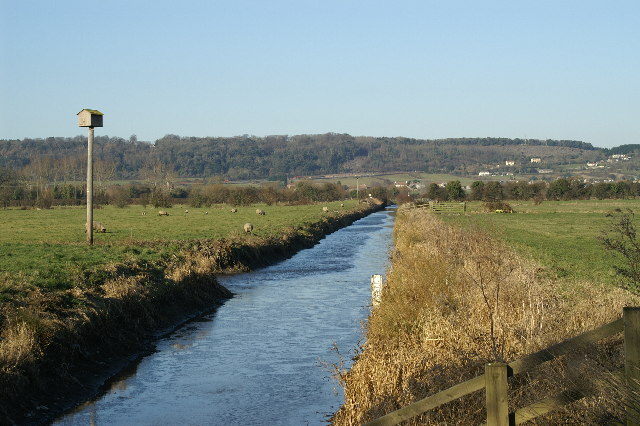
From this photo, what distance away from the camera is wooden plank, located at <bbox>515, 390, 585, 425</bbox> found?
6.14m

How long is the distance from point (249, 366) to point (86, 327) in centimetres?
345

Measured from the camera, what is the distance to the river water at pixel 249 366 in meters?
12.2

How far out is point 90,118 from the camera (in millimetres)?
32594

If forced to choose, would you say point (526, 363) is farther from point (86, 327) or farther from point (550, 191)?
point (550, 191)

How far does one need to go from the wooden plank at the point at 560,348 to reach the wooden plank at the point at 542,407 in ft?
1.12

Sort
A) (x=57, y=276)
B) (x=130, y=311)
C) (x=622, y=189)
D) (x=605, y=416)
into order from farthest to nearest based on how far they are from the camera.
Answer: (x=622, y=189) → (x=57, y=276) → (x=130, y=311) → (x=605, y=416)

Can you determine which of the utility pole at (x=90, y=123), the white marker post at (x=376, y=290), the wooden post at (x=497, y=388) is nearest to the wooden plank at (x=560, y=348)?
the wooden post at (x=497, y=388)

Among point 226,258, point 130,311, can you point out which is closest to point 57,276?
point 130,311

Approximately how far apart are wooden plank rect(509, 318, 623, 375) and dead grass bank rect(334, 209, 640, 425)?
0.39 metres

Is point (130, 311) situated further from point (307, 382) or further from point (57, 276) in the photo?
point (307, 382)

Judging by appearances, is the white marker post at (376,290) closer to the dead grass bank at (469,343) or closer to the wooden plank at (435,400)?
the dead grass bank at (469,343)

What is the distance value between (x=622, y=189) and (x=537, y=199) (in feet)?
77.1

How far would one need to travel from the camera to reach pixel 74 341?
14844 millimetres

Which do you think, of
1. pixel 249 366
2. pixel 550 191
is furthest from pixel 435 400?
pixel 550 191
